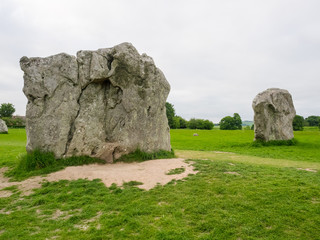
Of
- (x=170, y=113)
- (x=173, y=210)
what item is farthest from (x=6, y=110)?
(x=173, y=210)

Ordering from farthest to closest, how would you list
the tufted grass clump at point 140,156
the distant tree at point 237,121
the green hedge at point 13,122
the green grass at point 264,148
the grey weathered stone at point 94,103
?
the distant tree at point 237,121
the green hedge at point 13,122
the green grass at point 264,148
the tufted grass clump at point 140,156
the grey weathered stone at point 94,103

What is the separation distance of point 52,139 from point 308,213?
11078 millimetres

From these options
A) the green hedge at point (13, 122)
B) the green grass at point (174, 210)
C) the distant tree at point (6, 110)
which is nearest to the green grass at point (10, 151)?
the green grass at point (174, 210)

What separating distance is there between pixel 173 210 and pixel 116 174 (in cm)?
435

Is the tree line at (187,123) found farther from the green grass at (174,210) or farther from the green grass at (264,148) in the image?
the green grass at (174,210)

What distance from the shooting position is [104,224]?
5.34m

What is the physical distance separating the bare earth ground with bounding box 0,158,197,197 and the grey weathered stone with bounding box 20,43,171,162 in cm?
134

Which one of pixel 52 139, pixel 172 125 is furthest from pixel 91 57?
pixel 172 125

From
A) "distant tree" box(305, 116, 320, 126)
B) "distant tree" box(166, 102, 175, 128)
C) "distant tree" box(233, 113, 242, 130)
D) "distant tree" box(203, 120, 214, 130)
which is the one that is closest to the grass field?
"distant tree" box(166, 102, 175, 128)

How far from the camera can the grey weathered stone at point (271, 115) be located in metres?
22.7

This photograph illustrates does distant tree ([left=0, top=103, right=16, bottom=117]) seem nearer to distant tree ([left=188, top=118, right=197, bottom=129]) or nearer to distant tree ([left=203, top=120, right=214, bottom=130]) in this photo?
distant tree ([left=188, top=118, right=197, bottom=129])

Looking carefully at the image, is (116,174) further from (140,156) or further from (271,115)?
A: (271,115)

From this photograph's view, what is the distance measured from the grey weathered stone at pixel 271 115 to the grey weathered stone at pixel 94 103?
14.2 meters

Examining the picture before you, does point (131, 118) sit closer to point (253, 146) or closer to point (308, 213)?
point (308, 213)
